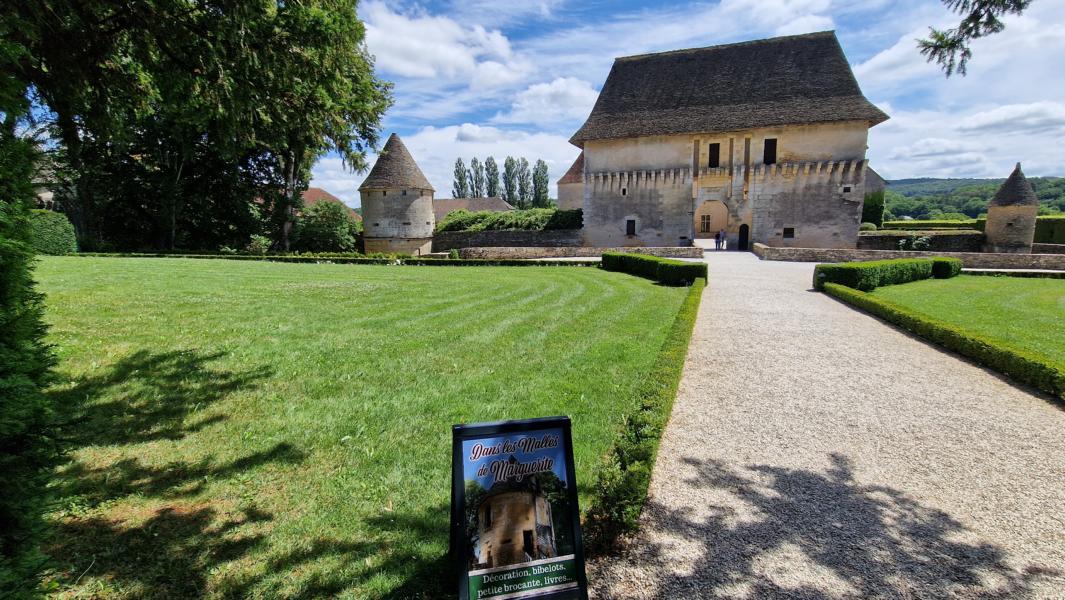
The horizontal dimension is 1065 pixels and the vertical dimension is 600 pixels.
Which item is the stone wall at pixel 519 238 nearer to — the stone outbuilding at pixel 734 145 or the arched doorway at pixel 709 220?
the stone outbuilding at pixel 734 145

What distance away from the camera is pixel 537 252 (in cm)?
2905

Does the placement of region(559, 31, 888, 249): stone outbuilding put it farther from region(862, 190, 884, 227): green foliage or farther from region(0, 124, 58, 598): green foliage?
region(0, 124, 58, 598): green foliage

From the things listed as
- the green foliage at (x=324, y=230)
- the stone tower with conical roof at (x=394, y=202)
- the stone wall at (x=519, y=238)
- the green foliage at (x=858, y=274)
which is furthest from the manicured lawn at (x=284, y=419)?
the stone wall at (x=519, y=238)

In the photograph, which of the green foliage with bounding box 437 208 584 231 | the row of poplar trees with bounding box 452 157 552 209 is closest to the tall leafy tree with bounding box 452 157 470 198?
the row of poplar trees with bounding box 452 157 552 209

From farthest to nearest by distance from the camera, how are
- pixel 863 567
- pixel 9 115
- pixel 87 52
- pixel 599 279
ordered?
pixel 599 279
pixel 87 52
pixel 863 567
pixel 9 115

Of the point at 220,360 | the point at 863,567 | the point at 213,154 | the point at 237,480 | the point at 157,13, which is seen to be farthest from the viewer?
the point at 213,154

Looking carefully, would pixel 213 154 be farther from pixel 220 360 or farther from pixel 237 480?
pixel 237 480

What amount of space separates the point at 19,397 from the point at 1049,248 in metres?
44.7

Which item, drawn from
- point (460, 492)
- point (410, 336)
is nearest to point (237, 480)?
point (460, 492)

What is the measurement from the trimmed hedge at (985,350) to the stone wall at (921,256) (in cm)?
1443

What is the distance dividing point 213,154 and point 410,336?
27.7 m

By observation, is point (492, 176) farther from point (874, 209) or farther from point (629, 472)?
point (629, 472)

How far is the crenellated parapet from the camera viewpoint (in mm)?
32312

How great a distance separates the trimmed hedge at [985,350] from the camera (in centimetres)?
609
